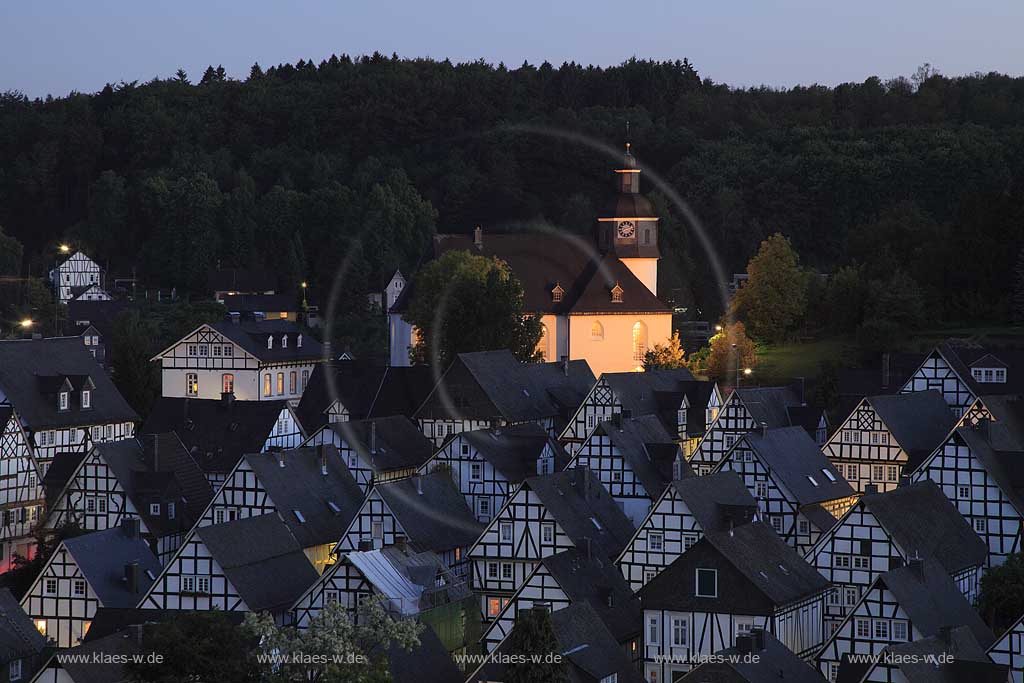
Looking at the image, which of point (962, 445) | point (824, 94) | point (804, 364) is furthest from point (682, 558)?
point (824, 94)

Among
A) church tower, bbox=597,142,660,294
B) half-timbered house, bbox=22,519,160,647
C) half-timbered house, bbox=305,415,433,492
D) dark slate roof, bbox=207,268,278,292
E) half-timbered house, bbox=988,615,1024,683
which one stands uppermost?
church tower, bbox=597,142,660,294

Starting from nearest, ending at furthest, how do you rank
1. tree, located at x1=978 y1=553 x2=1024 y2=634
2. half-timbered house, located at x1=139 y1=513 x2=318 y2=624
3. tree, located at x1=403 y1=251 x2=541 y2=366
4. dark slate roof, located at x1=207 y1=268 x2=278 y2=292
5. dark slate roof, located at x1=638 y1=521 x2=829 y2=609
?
dark slate roof, located at x1=638 y1=521 x2=829 y2=609, tree, located at x1=978 y1=553 x2=1024 y2=634, half-timbered house, located at x1=139 y1=513 x2=318 y2=624, tree, located at x1=403 y1=251 x2=541 y2=366, dark slate roof, located at x1=207 y1=268 x2=278 y2=292

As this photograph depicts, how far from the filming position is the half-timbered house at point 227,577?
149 feet

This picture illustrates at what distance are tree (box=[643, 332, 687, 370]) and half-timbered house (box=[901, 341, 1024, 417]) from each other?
48.5ft

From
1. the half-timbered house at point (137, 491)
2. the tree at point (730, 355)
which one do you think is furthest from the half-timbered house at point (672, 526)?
the tree at point (730, 355)

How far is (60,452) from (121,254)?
76.0m

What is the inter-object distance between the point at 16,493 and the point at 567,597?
2022 centimetres

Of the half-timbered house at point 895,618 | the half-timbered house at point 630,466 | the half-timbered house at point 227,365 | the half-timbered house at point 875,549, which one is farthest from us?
the half-timbered house at point 227,365

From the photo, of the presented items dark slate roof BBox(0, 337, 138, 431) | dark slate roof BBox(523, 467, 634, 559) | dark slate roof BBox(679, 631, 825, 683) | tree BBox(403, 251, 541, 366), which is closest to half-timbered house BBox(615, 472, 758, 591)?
dark slate roof BBox(523, 467, 634, 559)

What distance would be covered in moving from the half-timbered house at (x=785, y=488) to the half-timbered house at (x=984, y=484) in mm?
2623

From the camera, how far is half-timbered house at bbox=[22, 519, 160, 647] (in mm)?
47500

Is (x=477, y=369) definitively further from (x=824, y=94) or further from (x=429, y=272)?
(x=824, y=94)

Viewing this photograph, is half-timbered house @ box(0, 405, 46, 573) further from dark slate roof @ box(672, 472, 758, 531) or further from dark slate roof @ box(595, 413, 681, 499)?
dark slate roof @ box(672, 472, 758, 531)

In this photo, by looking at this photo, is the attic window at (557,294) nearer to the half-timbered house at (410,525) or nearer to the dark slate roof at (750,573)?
the half-timbered house at (410,525)
